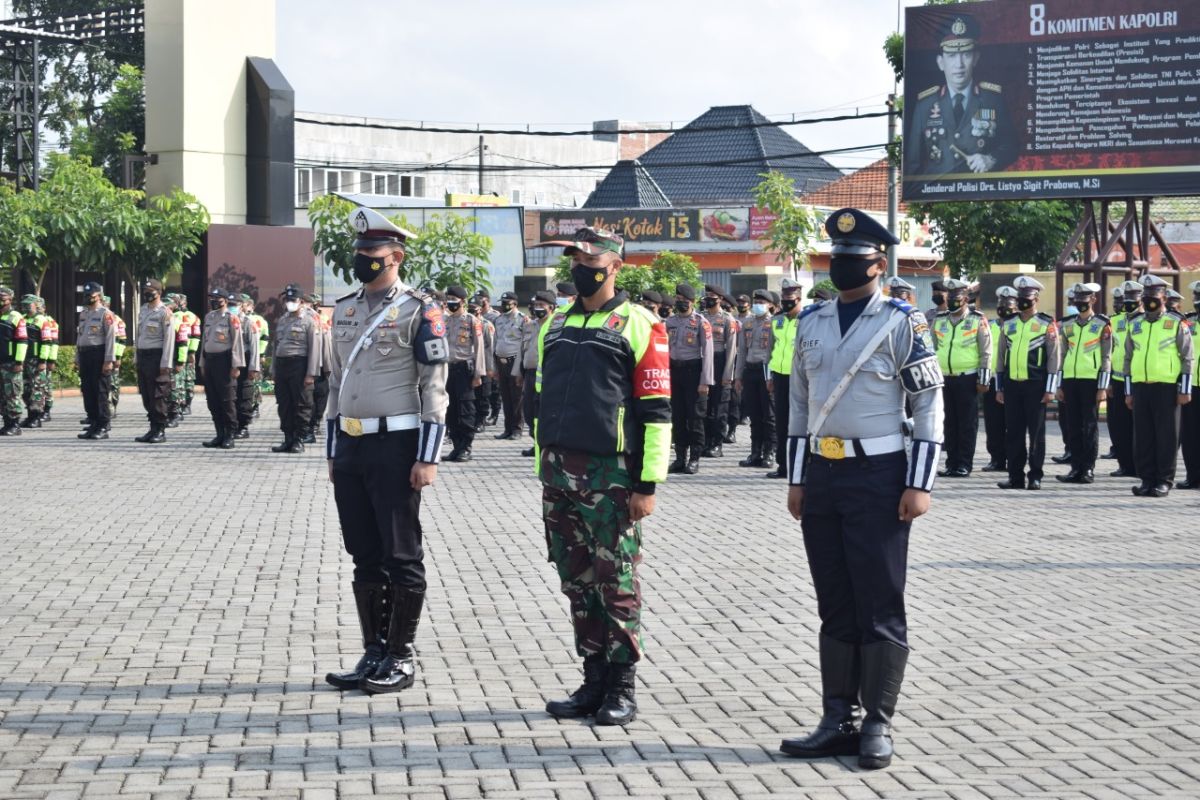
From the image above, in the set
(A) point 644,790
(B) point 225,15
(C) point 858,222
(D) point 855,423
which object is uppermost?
(B) point 225,15

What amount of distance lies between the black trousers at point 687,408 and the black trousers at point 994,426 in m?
3.11

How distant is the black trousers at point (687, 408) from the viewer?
17266 mm

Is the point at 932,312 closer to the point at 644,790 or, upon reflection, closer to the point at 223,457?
the point at 223,457

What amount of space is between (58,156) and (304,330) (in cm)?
1883

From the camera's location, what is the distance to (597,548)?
6.47 m

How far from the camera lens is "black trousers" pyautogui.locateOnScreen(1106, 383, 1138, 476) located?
57.9ft

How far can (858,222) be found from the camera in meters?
6.11

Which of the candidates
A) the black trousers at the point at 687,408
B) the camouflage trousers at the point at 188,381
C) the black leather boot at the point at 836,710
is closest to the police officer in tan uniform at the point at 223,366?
the camouflage trousers at the point at 188,381

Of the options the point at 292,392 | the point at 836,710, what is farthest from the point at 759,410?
the point at 836,710

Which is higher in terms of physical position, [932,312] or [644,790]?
[932,312]

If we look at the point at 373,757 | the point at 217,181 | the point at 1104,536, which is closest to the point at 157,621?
the point at 373,757

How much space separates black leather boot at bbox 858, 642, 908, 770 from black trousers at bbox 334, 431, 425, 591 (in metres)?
2.07

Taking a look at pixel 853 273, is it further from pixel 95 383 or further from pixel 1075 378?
pixel 95 383

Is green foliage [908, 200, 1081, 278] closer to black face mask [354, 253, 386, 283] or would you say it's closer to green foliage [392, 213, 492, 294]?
green foliage [392, 213, 492, 294]
